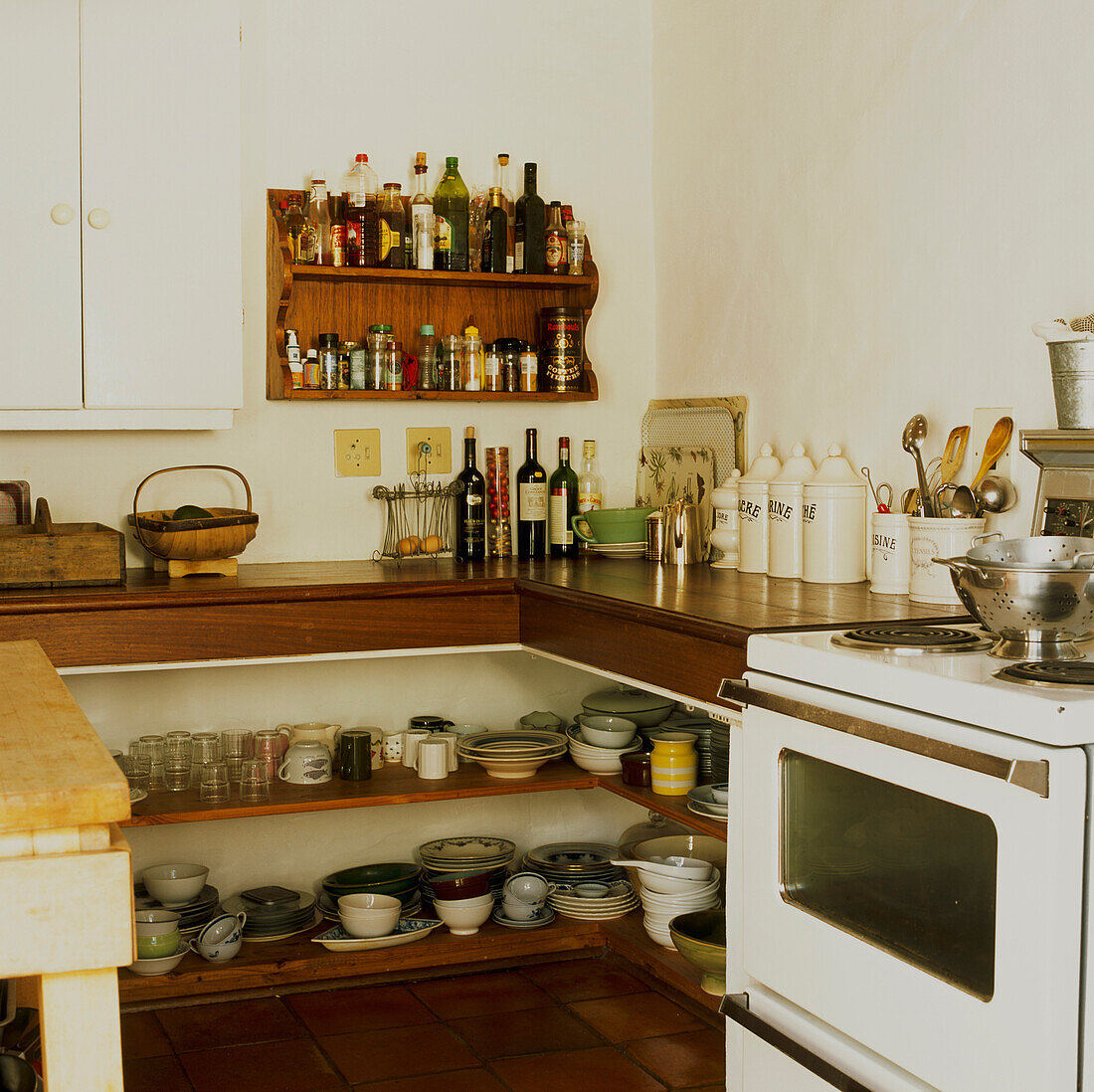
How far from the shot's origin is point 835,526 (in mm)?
2650

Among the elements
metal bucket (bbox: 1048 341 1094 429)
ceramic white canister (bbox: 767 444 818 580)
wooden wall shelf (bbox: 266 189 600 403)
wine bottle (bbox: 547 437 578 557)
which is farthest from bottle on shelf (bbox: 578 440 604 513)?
metal bucket (bbox: 1048 341 1094 429)

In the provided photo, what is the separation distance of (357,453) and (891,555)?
1.62 meters

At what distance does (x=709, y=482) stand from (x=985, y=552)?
1591 millimetres

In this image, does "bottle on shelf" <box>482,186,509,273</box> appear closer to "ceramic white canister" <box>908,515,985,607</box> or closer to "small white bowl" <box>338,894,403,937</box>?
"ceramic white canister" <box>908,515,985,607</box>

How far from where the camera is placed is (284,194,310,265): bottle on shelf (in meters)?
3.32

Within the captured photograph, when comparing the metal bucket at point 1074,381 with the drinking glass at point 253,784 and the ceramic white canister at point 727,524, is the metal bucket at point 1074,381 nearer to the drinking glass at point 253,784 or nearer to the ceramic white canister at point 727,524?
the ceramic white canister at point 727,524

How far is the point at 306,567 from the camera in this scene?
3.32 meters

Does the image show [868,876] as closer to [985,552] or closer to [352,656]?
[985,552]

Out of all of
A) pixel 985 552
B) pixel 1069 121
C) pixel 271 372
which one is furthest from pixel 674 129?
pixel 985 552

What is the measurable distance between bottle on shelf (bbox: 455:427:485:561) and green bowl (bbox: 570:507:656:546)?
1.03 feet

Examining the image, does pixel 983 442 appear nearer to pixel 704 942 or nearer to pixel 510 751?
pixel 704 942

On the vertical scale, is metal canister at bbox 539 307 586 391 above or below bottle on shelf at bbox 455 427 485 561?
above

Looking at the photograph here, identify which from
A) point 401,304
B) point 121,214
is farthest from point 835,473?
point 121,214

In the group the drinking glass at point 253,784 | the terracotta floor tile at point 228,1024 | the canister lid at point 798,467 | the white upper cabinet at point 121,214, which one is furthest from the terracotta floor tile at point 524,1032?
the white upper cabinet at point 121,214
